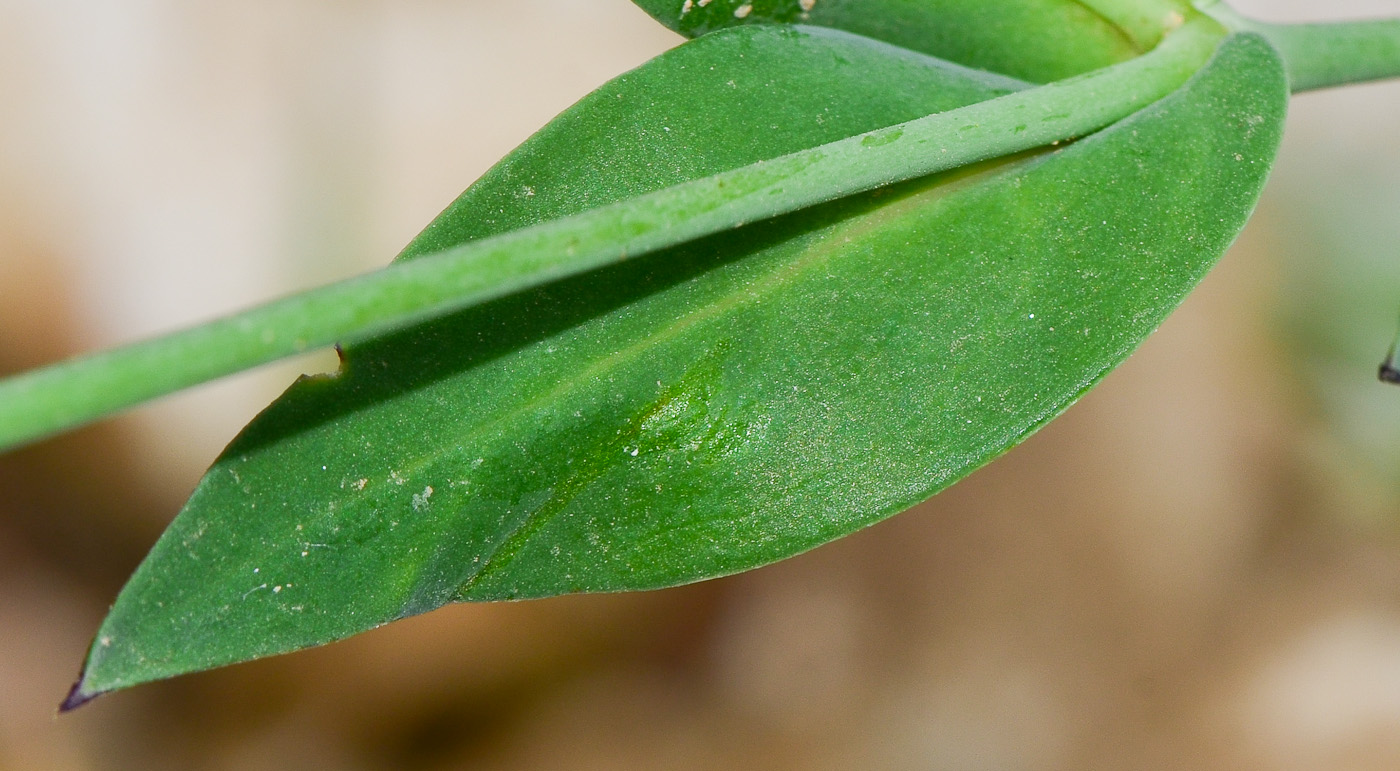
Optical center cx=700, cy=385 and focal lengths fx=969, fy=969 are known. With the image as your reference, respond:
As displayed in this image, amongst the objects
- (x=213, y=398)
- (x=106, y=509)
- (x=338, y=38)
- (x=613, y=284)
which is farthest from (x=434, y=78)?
(x=613, y=284)

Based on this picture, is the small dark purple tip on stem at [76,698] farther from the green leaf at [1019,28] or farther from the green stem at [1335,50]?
the green stem at [1335,50]

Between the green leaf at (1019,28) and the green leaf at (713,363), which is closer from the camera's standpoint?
the green leaf at (713,363)

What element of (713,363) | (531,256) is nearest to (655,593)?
(713,363)

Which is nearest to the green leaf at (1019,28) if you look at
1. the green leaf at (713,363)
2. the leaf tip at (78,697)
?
the green leaf at (713,363)

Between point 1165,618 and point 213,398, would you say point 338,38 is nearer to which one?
point 213,398

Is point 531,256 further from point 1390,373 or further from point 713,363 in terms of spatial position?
point 1390,373
